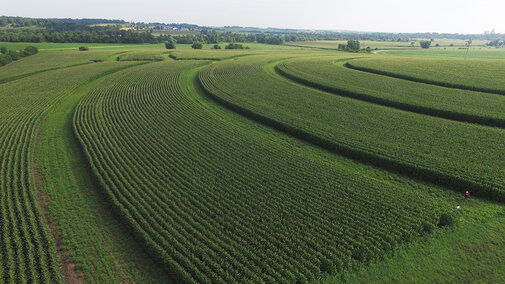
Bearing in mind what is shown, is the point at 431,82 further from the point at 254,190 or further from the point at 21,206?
the point at 21,206

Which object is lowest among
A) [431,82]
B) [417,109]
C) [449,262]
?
[449,262]

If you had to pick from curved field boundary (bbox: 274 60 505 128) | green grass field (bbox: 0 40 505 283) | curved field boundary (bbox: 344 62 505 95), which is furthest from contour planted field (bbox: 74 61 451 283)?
curved field boundary (bbox: 344 62 505 95)

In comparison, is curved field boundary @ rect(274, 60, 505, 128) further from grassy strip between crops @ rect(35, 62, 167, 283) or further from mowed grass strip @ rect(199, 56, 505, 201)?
grassy strip between crops @ rect(35, 62, 167, 283)

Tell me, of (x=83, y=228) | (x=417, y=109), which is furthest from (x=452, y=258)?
(x=417, y=109)

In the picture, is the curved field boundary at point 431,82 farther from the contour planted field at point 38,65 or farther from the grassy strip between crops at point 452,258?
the contour planted field at point 38,65

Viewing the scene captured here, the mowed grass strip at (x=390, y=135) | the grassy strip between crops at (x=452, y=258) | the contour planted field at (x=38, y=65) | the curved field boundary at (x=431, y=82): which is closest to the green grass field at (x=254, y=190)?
the grassy strip between crops at (x=452, y=258)

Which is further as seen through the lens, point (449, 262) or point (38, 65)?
point (38, 65)

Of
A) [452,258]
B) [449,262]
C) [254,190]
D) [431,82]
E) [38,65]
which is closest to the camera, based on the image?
[449,262]
